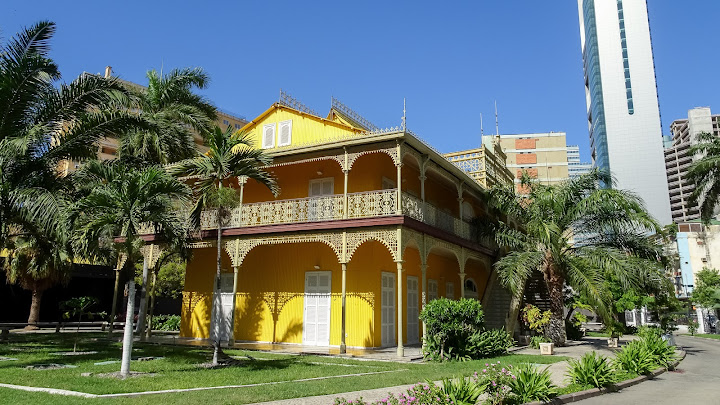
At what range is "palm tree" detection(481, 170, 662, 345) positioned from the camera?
17.5m

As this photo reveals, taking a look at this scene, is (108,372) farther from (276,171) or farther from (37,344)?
(276,171)

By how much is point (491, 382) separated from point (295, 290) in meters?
12.4

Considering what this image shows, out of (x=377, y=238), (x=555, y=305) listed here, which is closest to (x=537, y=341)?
(x=555, y=305)

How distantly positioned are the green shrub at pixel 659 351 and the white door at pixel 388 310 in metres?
7.91

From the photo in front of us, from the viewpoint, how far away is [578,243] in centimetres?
2077

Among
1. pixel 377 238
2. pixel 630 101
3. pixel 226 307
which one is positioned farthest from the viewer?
pixel 630 101

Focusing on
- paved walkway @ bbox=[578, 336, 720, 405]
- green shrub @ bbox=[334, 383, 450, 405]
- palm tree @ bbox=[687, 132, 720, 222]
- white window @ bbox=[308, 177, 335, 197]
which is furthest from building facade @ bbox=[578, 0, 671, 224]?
green shrub @ bbox=[334, 383, 450, 405]

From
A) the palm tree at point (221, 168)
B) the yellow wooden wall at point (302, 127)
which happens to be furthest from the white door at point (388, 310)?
the palm tree at point (221, 168)

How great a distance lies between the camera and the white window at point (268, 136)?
→ 21219 mm

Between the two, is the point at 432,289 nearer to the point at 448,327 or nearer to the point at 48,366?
the point at 448,327

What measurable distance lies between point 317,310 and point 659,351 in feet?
34.7

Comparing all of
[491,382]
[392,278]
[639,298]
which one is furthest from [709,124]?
[491,382]

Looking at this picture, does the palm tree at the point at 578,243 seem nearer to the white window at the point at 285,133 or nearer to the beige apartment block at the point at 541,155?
the white window at the point at 285,133

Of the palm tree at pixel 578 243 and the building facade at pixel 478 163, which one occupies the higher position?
the building facade at pixel 478 163
